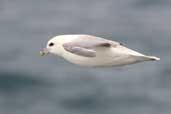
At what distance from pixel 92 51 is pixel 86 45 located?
1.0 inches

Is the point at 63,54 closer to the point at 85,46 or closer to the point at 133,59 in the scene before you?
the point at 85,46

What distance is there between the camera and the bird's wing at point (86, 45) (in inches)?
52.5

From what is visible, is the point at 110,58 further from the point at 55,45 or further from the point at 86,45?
the point at 55,45

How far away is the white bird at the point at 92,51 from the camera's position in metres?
1.32

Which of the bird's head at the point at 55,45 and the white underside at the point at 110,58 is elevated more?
the bird's head at the point at 55,45

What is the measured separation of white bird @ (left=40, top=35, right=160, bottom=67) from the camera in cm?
132

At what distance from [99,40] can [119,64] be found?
0.10 m

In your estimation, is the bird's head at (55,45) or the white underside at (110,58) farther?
the bird's head at (55,45)

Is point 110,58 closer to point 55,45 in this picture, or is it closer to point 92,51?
point 92,51

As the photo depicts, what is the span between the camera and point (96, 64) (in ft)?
4.53

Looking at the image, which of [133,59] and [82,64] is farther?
[82,64]

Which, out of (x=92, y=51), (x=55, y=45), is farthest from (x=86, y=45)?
(x=55, y=45)

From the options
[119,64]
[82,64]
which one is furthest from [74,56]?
[119,64]

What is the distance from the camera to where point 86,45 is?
134 cm
